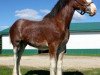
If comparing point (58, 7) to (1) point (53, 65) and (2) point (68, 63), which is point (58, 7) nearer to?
(1) point (53, 65)

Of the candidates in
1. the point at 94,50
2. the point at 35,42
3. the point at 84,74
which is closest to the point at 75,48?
the point at 94,50

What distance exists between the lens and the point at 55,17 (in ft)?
34.1

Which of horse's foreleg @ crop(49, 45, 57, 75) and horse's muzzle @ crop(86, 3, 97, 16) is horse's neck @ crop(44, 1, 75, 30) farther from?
horse's foreleg @ crop(49, 45, 57, 75)

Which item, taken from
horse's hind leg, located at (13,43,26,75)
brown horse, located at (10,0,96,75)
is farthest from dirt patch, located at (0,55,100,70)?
brown horse, located at (10,0,96,75)

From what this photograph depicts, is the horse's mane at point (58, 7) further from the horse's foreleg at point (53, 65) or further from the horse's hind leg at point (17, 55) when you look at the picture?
the horse's hind leg at point (17, 55)

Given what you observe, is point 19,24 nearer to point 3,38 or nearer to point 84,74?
point 84,74

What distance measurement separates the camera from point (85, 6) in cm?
1002

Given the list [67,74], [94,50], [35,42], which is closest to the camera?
[35,42]

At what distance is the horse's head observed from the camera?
9791 mm

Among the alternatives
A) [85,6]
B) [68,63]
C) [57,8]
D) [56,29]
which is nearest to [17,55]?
[56,29]

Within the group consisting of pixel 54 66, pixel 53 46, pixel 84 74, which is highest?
pixel 53 46

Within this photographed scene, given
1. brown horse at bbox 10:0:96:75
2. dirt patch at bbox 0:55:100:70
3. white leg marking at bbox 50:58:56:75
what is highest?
brown horse at bbox 10:0:96:75

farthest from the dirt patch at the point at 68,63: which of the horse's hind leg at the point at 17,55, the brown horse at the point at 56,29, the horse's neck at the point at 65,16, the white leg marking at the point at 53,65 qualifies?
the horse's neck at the point at 65,16

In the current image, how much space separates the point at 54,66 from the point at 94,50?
101 ft
